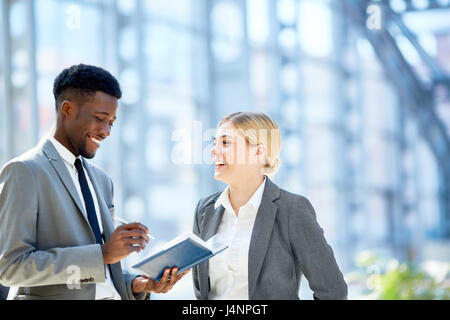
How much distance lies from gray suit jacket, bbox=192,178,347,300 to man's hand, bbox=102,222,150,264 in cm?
27

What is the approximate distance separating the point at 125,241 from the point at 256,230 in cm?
45

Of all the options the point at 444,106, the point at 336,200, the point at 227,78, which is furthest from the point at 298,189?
the point at 444,106

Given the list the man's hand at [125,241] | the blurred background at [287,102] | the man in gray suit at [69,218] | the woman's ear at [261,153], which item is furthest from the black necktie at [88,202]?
the blurred background at [287,102]

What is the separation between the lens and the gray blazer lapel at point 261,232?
2.05 metres

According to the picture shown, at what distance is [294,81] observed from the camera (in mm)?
8070

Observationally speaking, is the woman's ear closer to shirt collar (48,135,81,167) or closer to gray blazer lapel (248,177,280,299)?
gray blazer lapel (248,177,280,299)

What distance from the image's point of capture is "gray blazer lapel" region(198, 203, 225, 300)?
2.14m

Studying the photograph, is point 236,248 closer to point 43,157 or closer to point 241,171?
point 241,171

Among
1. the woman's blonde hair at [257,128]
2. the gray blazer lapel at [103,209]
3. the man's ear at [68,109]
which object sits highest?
the man's ear at [68,109]

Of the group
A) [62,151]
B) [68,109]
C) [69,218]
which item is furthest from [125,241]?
[68,109]

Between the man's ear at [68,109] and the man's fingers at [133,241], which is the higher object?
the man's ear at [68,109]

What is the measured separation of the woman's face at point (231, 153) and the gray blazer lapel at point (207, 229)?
0.13 meters

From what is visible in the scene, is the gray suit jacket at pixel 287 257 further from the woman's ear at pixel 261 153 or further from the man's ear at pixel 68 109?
the man's ear at pixel 68 109
